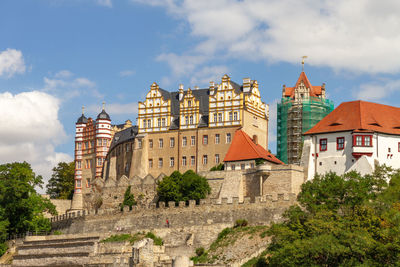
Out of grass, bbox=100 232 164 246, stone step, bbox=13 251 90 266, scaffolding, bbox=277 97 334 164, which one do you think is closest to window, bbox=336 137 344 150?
grass, bbox=100 232 164 246

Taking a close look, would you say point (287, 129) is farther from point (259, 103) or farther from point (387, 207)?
point (387, 207)

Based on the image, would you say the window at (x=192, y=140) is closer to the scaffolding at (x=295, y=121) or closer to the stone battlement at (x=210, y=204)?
the stone battlement at (x=210, y=204)

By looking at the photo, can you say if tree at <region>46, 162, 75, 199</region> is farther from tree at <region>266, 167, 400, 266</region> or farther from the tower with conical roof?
tree at <region>266, 167, 400, 266</region>

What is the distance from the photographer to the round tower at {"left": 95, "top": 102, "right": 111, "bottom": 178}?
10002 cm

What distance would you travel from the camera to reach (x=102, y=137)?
10106cm

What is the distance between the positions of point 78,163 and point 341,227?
58562 millimetres

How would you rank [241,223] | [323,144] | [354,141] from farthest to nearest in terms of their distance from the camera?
[323,144] < [354,141] < [241,223]

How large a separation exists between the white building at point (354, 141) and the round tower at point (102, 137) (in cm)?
3435

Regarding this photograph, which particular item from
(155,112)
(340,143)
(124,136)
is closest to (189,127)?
(155,112)

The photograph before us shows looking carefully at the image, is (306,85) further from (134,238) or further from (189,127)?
(134,238)

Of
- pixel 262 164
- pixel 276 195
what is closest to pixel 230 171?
pixel 262 164

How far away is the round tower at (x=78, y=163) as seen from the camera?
94.7 m

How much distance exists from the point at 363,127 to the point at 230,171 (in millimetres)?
13322

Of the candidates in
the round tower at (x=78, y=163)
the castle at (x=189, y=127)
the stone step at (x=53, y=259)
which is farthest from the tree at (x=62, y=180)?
the stone step at (x=53, y=259)
